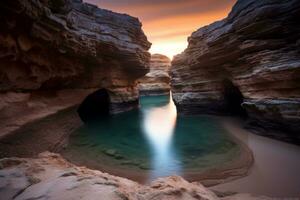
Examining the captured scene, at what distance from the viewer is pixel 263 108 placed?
796cm

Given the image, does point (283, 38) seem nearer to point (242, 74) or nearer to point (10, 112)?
point (242, 74)

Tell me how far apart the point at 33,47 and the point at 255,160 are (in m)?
9.12

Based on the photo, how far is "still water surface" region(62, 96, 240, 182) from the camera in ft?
19.8

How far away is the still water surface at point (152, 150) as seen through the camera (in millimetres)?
6047

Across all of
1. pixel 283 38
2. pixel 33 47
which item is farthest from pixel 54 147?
pixel 283 38

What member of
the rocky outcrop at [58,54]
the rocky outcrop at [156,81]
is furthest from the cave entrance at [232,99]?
the rocky outcrop at [156,81]

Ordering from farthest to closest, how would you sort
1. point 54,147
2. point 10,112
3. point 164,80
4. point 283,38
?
point 164,80 → point 283,38 → point 54,147 → point 10,112

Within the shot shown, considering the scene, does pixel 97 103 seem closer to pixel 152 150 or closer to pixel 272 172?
pixel 152 150

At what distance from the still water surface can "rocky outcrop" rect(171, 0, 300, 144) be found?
1.96 meters

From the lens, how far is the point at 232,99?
13.8 metres

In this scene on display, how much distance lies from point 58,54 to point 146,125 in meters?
6.83

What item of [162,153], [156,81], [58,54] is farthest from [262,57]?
[156,81]

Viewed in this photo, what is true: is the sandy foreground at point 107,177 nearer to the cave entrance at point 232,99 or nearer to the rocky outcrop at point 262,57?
the rocky outcrop at point 262,57

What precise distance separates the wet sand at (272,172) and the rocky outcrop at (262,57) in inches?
35.0
